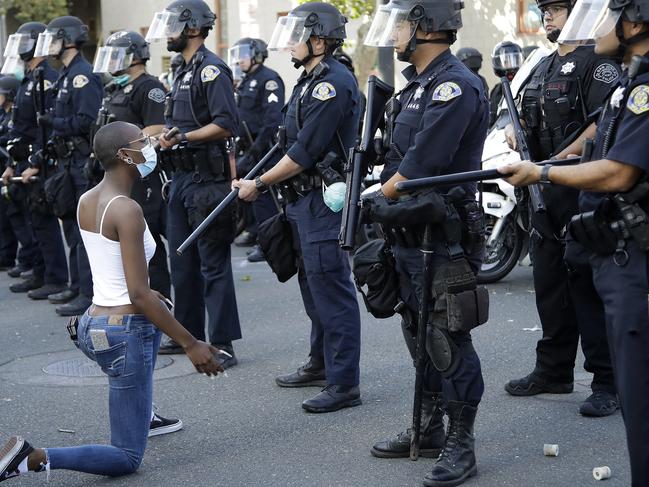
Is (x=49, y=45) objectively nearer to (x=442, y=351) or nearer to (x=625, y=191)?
(x=442, y=351)

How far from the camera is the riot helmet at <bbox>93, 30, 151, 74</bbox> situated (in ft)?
26.6

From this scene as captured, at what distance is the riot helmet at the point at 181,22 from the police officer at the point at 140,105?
73cm

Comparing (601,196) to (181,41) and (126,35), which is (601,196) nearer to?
(181,41)

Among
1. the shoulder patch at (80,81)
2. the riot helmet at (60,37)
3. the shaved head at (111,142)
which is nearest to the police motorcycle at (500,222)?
the shoulder patch at (80,81)

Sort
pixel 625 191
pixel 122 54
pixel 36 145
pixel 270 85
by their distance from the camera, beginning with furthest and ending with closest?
pixel 270 85, pixel 36 145, pixel 122 54, pixel 625 191

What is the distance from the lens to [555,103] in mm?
5855

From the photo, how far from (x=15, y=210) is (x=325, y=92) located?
5.75 metres

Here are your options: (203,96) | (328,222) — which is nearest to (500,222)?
(203,96)

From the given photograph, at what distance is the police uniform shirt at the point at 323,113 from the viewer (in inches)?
237

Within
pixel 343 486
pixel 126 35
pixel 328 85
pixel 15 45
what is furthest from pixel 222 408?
pixel 15 45

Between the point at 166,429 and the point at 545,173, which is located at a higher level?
the point at 545,173

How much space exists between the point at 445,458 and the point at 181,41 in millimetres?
3654

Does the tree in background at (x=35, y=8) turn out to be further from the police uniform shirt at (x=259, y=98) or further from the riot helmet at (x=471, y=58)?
the riot helmet at (x=471, y=58)

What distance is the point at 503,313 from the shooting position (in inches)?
333
